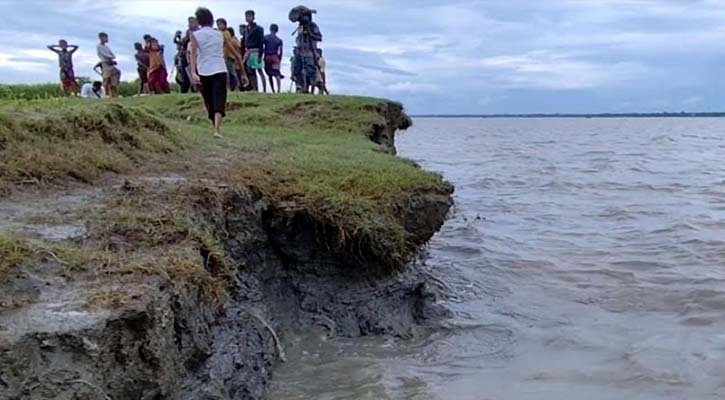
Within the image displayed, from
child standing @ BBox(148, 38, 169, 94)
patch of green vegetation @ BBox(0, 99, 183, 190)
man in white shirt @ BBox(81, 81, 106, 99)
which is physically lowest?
patch of green vegetation @ BBox(0, 99, 183, 190)

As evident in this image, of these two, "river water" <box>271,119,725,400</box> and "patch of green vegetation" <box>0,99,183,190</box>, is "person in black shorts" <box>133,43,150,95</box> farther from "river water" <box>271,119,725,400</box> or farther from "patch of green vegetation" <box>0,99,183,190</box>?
"patch of green vegetation" <box>0,99,183,190</box>

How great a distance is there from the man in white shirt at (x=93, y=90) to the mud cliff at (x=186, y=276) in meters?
10.6

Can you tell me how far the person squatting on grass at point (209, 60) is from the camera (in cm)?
851

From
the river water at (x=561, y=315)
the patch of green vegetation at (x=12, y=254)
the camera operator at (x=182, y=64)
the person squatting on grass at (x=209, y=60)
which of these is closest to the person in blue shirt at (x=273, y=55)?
the camera operator at (x=182, y=64)

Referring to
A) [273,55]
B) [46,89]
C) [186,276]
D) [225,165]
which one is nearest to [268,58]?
[273,55]

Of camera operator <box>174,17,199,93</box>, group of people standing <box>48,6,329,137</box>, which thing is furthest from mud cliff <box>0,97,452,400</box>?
camera operator <box>174,17,199,93</box>

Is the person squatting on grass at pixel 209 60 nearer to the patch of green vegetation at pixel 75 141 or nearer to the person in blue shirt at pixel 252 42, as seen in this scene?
the patch of green vegetation at pixel 75 141

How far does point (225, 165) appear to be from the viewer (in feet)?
21.0

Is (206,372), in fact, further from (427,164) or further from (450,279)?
(427,164)

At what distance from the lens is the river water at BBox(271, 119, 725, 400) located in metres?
4.95

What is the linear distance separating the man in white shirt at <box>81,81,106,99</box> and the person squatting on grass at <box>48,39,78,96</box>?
0.30m

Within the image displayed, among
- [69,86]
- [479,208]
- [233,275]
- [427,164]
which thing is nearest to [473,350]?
[233,275]

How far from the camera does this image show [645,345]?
19.0 ft

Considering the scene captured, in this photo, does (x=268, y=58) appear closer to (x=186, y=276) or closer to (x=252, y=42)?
(x=252, y=42)
